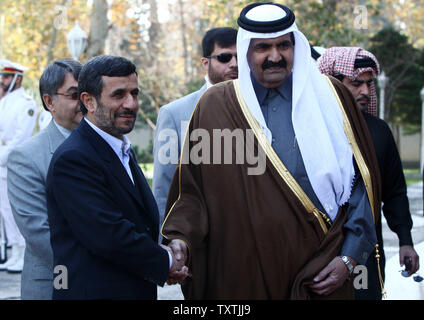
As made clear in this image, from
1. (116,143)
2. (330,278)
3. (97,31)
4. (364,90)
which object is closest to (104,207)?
(116,143)

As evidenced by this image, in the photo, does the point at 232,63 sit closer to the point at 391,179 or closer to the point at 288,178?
the point at 391,179

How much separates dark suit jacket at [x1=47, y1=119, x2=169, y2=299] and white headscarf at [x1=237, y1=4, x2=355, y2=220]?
29.1 inches

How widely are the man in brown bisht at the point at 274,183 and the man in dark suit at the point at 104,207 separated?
0.24 metres

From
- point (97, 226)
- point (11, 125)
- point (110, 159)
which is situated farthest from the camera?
point (11, 125)

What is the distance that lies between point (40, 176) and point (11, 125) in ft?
15.8

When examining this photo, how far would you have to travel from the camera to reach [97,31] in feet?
56.8

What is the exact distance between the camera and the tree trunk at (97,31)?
17.3m

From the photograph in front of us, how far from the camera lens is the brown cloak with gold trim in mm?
2947

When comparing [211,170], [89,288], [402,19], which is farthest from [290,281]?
[402,19]

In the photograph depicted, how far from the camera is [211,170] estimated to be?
3057 millimetres

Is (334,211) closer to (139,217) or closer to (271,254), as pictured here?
(271,254)

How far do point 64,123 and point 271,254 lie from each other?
4.38 ft

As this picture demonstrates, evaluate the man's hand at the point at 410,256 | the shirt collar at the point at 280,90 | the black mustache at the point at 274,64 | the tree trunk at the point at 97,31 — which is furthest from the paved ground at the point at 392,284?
the tree trunk at the point at 97,31

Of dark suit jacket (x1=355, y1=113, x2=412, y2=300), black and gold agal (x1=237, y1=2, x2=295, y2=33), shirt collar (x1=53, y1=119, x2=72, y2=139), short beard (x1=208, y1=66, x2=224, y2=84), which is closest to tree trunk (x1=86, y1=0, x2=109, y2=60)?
short beard (x1=208, y1=66, x2=224, y2=84)
